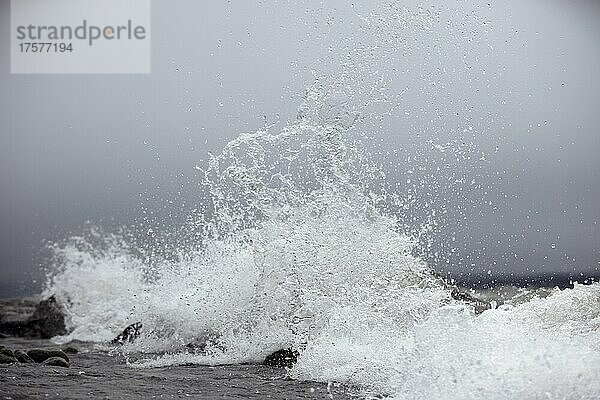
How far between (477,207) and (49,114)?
414cm

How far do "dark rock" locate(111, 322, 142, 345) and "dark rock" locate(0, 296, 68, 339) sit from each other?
1.20 metres

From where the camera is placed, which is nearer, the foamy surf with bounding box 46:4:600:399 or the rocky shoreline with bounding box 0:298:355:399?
the rocky shoreline with bounding box 0:298:355:399

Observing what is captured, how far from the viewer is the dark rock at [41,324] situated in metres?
7.04

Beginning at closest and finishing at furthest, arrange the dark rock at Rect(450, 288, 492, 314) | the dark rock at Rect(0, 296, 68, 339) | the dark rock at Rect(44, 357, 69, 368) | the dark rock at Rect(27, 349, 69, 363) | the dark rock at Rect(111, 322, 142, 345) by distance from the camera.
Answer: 1. the dark rock at Rect(44, 357, 69, 368)
2. the dark rock at Rect(27, 349, 69, 363)
3. the dark rock at Rect(450, 288, 492, 314)
4. the dark rock at Rect(111, 322, 142, 345)
5. the dark rock at Rect(0, 296, 68, 339)

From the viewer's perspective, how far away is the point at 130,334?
5906mm

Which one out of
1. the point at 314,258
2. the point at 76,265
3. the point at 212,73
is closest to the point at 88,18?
the point at 212,73

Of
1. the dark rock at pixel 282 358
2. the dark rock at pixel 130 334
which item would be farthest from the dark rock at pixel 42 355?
the dark rock at pixel 282 358

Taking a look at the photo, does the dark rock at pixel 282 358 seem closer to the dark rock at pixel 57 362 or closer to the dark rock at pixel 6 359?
the dark rock at pixel 57 362

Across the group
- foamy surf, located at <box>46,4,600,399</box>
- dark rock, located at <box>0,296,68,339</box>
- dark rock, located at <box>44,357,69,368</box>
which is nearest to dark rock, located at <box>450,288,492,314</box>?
foamy surf, located at <box>46,4,600,399</box>

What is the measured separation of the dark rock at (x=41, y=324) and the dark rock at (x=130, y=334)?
1.20 metres

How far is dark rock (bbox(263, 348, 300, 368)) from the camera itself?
185 inches

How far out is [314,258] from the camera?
5277 mm

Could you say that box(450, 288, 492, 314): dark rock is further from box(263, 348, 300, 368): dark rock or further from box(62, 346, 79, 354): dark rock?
box(62, 346, 79, 354): dark rock

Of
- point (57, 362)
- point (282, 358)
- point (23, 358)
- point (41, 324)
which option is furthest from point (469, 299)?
point (41, 324)
